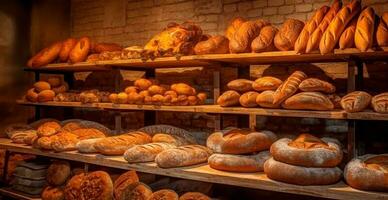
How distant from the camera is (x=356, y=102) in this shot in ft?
7.56

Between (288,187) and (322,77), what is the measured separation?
1268 millimetres

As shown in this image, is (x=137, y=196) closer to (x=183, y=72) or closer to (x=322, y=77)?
(x=183, y=72)

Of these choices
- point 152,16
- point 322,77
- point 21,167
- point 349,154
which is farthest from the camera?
point 152,16

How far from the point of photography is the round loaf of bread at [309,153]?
92.3 inches

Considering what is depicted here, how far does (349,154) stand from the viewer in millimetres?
2566

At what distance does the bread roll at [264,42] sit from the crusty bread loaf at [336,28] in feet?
1.42

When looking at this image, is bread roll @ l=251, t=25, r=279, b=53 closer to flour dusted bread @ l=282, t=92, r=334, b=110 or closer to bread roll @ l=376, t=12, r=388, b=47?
flour dusted bread @ l=282, t=92, r=334, b=110

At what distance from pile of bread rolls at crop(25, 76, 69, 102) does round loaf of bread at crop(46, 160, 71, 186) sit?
0.82 m

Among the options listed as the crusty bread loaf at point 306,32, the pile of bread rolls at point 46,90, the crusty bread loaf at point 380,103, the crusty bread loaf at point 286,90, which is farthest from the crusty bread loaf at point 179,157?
the pile of bread rolls at point 46,90

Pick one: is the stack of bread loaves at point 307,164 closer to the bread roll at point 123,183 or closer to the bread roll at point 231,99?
the bread roll at point 231,99

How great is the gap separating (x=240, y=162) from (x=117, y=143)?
48.1 inches

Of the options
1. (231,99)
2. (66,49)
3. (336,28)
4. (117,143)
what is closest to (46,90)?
(66,49)

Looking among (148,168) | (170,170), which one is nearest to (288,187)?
(170,170)

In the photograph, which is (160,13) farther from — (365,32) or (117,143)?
(365,32)
